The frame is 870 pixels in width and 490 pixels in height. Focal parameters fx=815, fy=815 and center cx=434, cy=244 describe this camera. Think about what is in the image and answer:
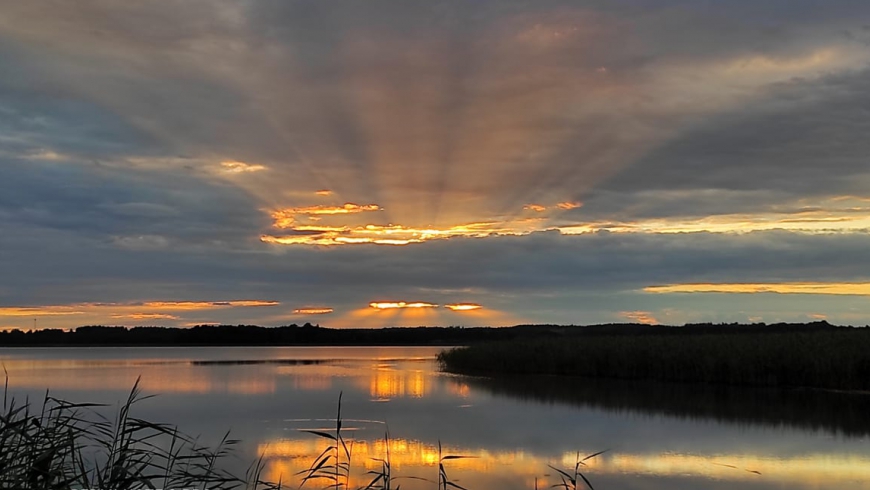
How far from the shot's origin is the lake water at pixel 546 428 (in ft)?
30.5

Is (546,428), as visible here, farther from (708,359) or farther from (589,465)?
(708,359)

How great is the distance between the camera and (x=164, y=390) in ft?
69.6

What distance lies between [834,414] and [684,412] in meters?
2.50

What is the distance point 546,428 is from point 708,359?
29.7ft

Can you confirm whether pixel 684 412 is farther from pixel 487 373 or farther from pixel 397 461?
pixel 487 373

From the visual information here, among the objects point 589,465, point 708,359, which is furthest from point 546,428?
point 708,359

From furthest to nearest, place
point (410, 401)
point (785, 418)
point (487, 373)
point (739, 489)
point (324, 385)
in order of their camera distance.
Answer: point (487, 373) < point (324, 385) < point (410, 401) < point (785, 418) < point (739, 489)

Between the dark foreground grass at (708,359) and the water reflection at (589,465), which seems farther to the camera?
the dark foreground grass at (708,359)

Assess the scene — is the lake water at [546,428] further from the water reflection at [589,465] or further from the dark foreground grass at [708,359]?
the dark foreground grass at [708,359]

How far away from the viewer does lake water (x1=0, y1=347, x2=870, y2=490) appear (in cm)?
930

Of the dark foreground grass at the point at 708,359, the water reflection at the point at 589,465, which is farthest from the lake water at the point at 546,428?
the dark foreground grass at the point at 708,359

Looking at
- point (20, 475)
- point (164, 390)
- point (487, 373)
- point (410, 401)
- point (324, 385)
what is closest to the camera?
point (20, 475)

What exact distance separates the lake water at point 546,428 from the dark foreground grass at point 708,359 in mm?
1267

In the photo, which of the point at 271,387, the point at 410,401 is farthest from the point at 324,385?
the point at 410,401
